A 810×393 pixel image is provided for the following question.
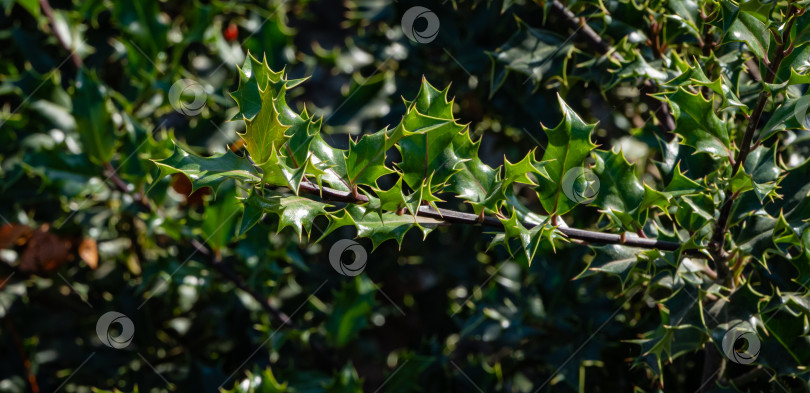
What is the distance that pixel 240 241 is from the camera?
161 centimetres

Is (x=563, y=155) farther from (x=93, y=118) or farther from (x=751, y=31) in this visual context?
(x=93, y=118)

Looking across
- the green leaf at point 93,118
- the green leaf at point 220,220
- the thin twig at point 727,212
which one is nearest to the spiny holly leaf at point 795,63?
the thin twig at point 727,212

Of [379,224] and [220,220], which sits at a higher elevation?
[379,224]

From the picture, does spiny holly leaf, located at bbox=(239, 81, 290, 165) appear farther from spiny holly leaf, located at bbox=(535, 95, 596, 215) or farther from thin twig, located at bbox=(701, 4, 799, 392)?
thin twig, located at bbox=(701, 4, 799, 392)

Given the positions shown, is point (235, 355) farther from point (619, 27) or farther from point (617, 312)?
point (619, 27)

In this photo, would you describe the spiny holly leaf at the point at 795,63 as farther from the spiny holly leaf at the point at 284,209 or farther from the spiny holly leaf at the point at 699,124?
the spiny holly leaf at the point at 284,209

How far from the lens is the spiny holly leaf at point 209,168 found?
0.79 meters

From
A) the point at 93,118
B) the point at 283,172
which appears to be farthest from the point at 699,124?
the point at 93,118

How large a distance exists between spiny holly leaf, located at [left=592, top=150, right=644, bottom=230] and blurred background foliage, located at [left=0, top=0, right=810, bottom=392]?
0.28 m

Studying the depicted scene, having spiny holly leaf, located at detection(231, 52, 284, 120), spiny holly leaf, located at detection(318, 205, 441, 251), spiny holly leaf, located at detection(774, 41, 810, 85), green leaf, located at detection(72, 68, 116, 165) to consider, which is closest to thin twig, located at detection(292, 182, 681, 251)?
spiny holly leaf, located at detection(318, 205, 441, 251)

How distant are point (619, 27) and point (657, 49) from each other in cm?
8

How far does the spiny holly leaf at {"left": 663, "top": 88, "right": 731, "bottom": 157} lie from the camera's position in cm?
96

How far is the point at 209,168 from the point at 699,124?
658 millimetres

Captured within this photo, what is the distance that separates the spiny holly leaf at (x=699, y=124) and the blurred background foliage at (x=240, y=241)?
0.30 metres
